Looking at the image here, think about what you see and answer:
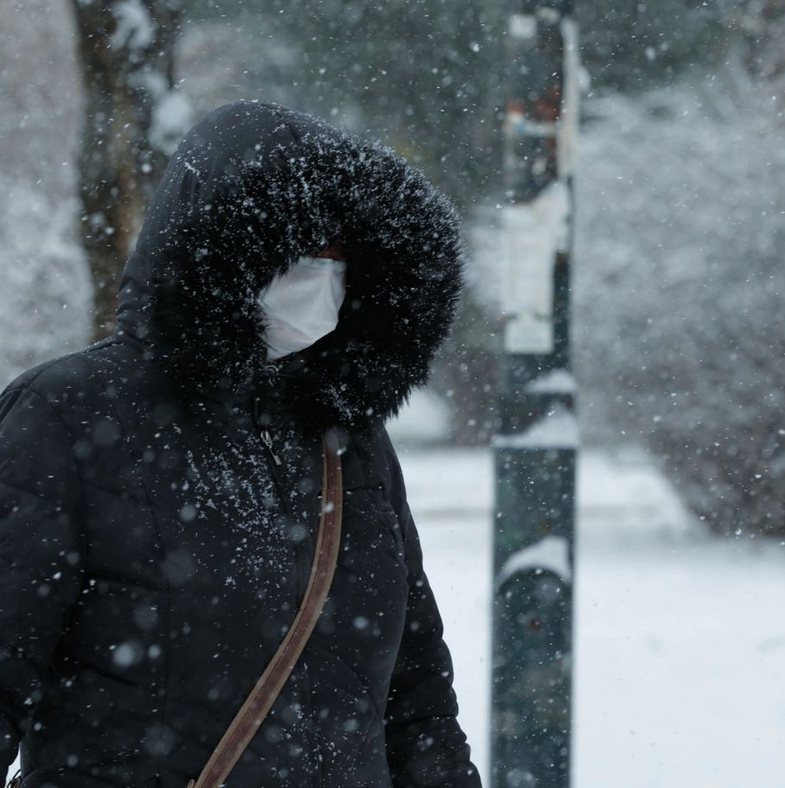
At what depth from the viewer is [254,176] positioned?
1.74 metres

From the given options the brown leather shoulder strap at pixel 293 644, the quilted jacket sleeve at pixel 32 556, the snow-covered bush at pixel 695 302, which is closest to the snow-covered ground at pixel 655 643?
the snow-covered bush at pixel 695 302

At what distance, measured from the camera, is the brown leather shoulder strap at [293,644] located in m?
1.55

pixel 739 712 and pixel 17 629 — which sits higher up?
pixel 739 712

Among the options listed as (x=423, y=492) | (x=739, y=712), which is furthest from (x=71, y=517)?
(x=423, y=492)

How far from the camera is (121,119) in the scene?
4.40m

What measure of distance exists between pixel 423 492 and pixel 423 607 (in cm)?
1126

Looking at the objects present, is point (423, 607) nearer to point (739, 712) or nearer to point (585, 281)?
point (739, 712)

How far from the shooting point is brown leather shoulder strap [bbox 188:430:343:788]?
1551mm

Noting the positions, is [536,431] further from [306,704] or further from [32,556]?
[32,556]

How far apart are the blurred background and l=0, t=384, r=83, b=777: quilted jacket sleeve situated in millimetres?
894

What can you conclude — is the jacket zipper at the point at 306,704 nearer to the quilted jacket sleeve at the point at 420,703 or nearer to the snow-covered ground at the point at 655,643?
the quilted jacket sleeve at the point at 420,703

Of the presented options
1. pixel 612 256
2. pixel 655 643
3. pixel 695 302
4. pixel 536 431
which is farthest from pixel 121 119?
pixel 612 256

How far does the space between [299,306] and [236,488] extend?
33cm

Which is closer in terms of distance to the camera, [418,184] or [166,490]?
[166,490]
